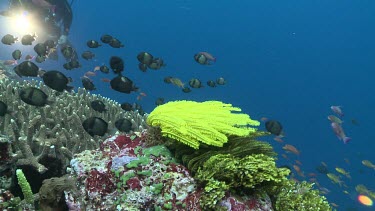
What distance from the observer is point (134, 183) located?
3.39 metres

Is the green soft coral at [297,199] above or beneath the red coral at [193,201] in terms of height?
above

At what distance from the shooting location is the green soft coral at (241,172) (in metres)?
3.30

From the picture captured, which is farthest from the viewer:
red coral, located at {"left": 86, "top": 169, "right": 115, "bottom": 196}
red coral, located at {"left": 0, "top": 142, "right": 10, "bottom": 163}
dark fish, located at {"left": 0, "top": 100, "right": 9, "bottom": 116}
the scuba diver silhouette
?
the scuba diver silhouette

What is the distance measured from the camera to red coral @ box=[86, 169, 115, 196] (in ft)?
11.2

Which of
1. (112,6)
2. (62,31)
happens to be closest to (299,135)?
(62,31)

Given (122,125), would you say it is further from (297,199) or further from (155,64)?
(155,64)

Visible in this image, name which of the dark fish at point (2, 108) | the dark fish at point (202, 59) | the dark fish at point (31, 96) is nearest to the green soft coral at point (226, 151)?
the dark fish at point (31, 96)

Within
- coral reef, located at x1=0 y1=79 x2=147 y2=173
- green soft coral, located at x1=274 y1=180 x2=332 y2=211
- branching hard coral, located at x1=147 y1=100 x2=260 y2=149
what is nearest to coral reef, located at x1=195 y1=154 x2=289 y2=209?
branching hard coral, located at x1=147 y1=100 x2=260 y2=149

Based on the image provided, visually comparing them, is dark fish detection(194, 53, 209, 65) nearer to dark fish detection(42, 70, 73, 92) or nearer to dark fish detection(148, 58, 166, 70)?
dark fish detection(148, 58, 166, 70)

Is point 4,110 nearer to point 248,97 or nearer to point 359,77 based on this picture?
point 248,97

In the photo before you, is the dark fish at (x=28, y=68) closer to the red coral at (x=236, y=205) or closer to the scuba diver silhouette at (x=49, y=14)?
the red coral at (x=236, y=205)

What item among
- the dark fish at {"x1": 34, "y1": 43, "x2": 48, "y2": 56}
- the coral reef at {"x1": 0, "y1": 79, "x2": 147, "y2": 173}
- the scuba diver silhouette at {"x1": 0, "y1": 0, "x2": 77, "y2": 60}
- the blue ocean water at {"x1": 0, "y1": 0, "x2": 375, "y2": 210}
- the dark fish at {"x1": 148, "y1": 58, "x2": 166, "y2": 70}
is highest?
the blue ocean water at {"x1": 0, "y1": 0, "x2": 375, "y2": 210}

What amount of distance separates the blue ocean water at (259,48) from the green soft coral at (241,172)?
8666 cm

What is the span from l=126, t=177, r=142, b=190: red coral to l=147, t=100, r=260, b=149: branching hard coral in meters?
0.63
